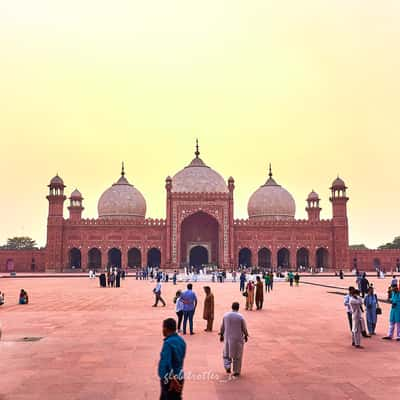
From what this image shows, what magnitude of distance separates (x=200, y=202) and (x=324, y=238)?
11802 millimetres

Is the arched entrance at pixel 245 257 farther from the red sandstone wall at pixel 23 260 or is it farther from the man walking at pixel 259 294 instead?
the man walking at pixel 259 294

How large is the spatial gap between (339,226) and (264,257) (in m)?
7.36

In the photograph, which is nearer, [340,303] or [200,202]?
[340,303]

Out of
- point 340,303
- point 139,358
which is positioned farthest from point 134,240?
point 139,358

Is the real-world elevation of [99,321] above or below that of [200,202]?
below

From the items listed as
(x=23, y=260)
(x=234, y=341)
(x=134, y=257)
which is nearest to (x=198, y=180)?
(x=134, y=257)

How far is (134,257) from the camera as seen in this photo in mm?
43156

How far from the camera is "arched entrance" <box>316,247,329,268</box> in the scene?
42.7 m

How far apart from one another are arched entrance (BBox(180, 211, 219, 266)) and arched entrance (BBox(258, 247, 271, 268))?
14.0 feet

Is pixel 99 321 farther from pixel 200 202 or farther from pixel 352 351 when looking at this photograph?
pixel 200 202

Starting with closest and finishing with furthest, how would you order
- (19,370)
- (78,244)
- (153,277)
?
1. (19,370)
2. (153,277)
3. (78,244)

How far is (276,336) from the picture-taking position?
26.0ft

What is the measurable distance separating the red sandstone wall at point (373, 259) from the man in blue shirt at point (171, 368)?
41.7 meters

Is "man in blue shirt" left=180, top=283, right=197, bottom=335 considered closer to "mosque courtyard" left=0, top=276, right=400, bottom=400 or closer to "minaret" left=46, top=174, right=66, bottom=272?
"mosque courtyard" left=0, top=276, right=400, bottom=400
